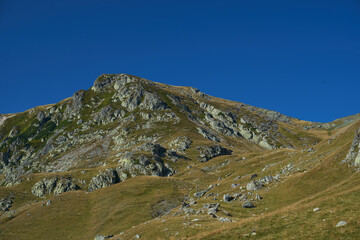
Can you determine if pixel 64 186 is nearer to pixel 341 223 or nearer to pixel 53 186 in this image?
pixel 53 186

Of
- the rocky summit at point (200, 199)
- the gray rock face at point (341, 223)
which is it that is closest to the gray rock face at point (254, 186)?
the rocky summit at point (200, 199)

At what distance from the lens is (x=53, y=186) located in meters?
125

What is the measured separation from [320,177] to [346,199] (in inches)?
822

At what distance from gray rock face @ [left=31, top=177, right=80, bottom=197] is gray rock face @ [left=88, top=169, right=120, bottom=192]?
281 inches

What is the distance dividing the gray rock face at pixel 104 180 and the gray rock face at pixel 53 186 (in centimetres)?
713

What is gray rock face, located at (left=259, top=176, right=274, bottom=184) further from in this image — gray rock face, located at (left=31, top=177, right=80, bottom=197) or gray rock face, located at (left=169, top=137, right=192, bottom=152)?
gray rock face, located at (left=169, top=137, right=192, bottom=152)

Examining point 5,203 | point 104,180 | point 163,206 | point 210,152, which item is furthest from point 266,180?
point 210,152

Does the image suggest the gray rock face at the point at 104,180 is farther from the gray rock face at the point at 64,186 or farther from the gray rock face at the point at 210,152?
the gray rock face at the point at 210,152

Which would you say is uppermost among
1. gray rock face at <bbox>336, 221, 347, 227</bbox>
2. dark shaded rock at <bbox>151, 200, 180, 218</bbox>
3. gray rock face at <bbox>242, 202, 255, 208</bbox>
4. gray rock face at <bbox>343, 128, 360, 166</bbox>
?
gray rock face at <bbox>343, 128, 360, 166</bbox>

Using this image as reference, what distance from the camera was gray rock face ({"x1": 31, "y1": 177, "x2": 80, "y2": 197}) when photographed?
119 m

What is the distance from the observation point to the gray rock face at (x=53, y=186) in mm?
119438

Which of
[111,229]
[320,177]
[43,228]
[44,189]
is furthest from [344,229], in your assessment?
[44,189]

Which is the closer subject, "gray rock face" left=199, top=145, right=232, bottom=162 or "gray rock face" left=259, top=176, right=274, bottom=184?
"gray rock face" left=259, top=176, right=274, bottom=184

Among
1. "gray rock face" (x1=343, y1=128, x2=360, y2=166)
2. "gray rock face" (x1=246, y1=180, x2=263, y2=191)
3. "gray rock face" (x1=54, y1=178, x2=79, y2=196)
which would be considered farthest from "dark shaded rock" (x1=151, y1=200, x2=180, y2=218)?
"gray rock face" (x1=54, y1=178, x2=79, y2=196)
